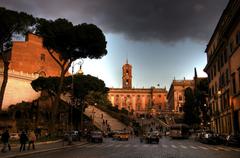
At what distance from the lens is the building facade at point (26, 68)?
66.4 metres

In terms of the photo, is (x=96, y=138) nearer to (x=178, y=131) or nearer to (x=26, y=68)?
(x=178, y=131)

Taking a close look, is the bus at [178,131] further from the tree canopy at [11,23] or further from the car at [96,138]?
the tree canopy at [11,23]

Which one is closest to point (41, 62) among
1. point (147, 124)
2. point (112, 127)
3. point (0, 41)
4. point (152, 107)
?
point (112, 127)

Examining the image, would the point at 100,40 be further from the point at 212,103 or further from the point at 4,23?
the point at 212,103

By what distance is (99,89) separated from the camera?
61625 mm

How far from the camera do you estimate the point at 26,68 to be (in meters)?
81.6

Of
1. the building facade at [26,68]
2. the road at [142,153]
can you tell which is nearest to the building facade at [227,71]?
the road at [142,153]

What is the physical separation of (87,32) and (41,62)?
155 ft

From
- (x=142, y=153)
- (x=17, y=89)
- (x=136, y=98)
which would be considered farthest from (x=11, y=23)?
(x=136, y=98)

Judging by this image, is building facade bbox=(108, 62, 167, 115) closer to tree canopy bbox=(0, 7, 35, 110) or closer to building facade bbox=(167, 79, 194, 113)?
building facade bbox=(167, 79, 194, 113)

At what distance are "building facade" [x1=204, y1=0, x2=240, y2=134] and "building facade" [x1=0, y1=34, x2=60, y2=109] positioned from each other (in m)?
34.5

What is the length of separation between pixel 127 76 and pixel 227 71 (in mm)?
118357

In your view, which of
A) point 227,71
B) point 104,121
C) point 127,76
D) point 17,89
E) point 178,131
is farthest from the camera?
point 127,76

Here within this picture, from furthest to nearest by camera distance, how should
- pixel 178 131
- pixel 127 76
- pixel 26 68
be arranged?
1. pixel 127 76
2. pixel 26 68
3. pixel 178 131
